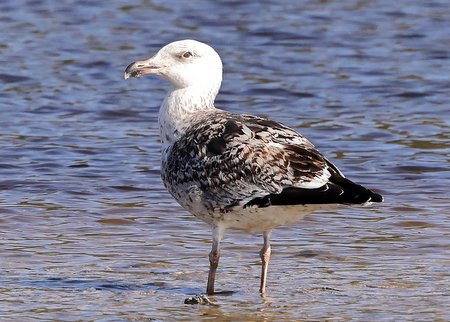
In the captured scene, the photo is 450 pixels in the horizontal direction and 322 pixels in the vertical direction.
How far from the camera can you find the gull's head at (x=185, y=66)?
8.08 meters

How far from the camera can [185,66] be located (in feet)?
26.5

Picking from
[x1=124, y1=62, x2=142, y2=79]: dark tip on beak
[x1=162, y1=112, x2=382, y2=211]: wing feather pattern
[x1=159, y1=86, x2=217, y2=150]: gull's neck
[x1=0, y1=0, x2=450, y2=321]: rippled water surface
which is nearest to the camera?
[x1=162, y1=112, x2=382, y2=211]: wing feather pattern

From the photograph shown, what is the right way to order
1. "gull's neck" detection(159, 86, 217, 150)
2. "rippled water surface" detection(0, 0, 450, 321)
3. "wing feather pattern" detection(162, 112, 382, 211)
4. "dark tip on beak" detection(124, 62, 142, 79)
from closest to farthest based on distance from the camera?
"wing feather pattern" detection(162, 112, 382, 211), "rippled water surface" detection(0, 0, 450, 321), "gull's neck" detection(159, 86, 217, 150), "dark tip on beak" detection(124, 62, 142, 79)

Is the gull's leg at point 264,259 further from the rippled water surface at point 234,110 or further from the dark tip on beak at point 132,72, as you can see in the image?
the dark tip on beak at point 132,72

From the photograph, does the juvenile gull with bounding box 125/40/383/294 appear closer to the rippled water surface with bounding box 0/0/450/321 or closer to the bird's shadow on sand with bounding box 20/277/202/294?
the bird's shadow on sand with bounding box 20/277/202/294

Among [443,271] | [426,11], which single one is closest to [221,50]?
[426,11]

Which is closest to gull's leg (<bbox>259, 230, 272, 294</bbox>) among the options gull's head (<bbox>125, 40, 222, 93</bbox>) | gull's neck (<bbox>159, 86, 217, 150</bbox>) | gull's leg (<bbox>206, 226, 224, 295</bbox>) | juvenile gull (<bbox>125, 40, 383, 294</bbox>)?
juvenile gull (<bbox>125, 40, 383, 294</bbox>)

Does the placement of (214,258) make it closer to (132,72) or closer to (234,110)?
(132,72)

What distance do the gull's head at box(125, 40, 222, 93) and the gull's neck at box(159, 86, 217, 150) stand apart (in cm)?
5

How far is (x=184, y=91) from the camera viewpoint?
809 centimetres

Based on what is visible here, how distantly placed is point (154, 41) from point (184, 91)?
9441 millimetres

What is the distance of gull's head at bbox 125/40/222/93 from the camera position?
8.08 meters

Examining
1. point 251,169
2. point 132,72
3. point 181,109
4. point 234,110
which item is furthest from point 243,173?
point 234,110

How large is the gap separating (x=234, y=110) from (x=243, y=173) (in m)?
6.74
